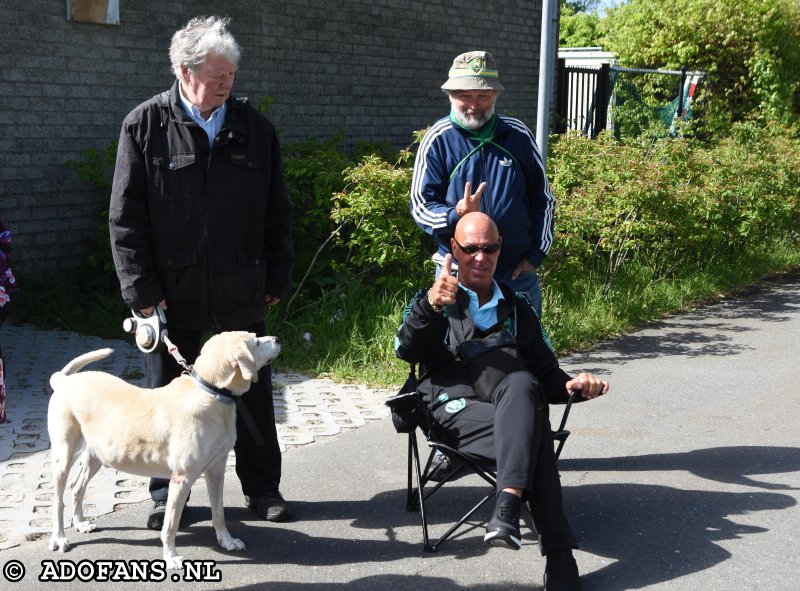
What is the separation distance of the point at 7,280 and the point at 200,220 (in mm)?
854

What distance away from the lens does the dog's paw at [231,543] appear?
163 inches

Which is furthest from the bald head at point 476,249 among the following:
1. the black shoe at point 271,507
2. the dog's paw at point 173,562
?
the dog's paw at point 173,562

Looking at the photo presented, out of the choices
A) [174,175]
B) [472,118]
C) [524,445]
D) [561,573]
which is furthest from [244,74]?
[561,573]

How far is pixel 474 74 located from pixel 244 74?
22.4 feet

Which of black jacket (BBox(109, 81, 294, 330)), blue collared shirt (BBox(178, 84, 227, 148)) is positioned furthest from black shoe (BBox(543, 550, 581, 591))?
blue collared shirt (BBox(178, 84, 227, 148))

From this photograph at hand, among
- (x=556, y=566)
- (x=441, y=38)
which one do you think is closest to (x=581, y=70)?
(x=441, y=38)

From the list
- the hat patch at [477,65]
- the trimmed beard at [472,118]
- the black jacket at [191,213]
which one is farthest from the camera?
the trimmed beard at [472,118]

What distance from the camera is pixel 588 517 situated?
183 inches

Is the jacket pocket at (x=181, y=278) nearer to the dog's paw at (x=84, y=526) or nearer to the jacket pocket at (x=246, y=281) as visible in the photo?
the jacket pocket at (x=246, y=281)

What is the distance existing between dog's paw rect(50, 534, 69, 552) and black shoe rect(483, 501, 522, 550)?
185 centimetres

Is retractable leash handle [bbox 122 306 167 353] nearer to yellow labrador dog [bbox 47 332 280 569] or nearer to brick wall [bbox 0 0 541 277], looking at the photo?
yellow labrador dog [bbox 47 332 280 569]

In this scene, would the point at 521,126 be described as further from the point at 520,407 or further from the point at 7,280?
the point at 7,280

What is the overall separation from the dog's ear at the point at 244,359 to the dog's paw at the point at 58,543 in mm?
1144

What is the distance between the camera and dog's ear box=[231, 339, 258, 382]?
380 centimetres
